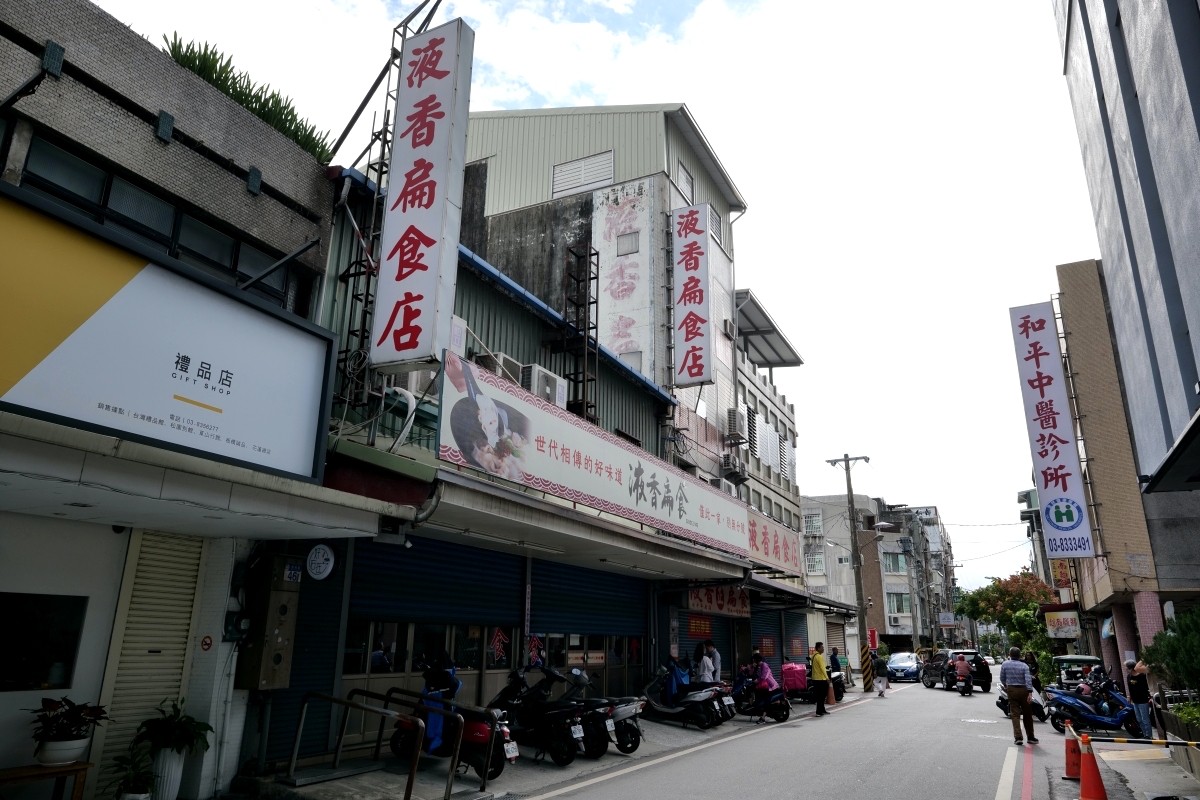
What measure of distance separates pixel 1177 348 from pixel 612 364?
1159 cm

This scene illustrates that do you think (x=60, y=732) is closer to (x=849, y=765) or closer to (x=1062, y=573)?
(x=849, y=765)

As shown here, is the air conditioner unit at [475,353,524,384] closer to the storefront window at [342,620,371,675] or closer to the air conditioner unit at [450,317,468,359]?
the air conditioner unit at [450,317,468,359]

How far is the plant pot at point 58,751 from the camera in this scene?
6.66 meters

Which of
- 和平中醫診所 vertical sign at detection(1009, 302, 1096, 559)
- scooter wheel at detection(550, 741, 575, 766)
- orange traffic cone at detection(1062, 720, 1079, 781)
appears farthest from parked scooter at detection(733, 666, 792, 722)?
和平中醫診所 vertical sign at detection(1009, 302, 1096, 559)

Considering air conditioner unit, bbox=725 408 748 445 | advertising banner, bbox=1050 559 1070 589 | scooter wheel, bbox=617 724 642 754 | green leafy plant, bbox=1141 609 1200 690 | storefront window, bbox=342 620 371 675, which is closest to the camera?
green leafy plant, bbox=1141 609 1200 690

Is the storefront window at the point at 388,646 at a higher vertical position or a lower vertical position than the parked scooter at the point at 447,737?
higher

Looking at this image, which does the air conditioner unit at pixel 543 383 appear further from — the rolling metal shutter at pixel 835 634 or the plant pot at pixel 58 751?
the rolling metal shutter at pixel 835 634

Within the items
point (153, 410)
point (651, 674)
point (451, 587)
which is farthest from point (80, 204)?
point (651, 674)

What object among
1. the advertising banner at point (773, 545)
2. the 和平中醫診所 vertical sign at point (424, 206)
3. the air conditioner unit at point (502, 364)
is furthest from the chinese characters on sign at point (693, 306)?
the 和平中醫診所 vertical sign at point (424, 206)

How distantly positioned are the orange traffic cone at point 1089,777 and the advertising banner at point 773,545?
11.4 meters

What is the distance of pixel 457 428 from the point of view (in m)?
9.57

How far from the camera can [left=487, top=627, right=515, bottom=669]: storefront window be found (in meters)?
13.3

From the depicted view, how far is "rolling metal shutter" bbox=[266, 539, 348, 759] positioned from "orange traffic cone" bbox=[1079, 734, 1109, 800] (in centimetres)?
910

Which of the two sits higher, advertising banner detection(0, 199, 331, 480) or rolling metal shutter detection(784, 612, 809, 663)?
advertising banner detection(0, 199, 331, 480)
